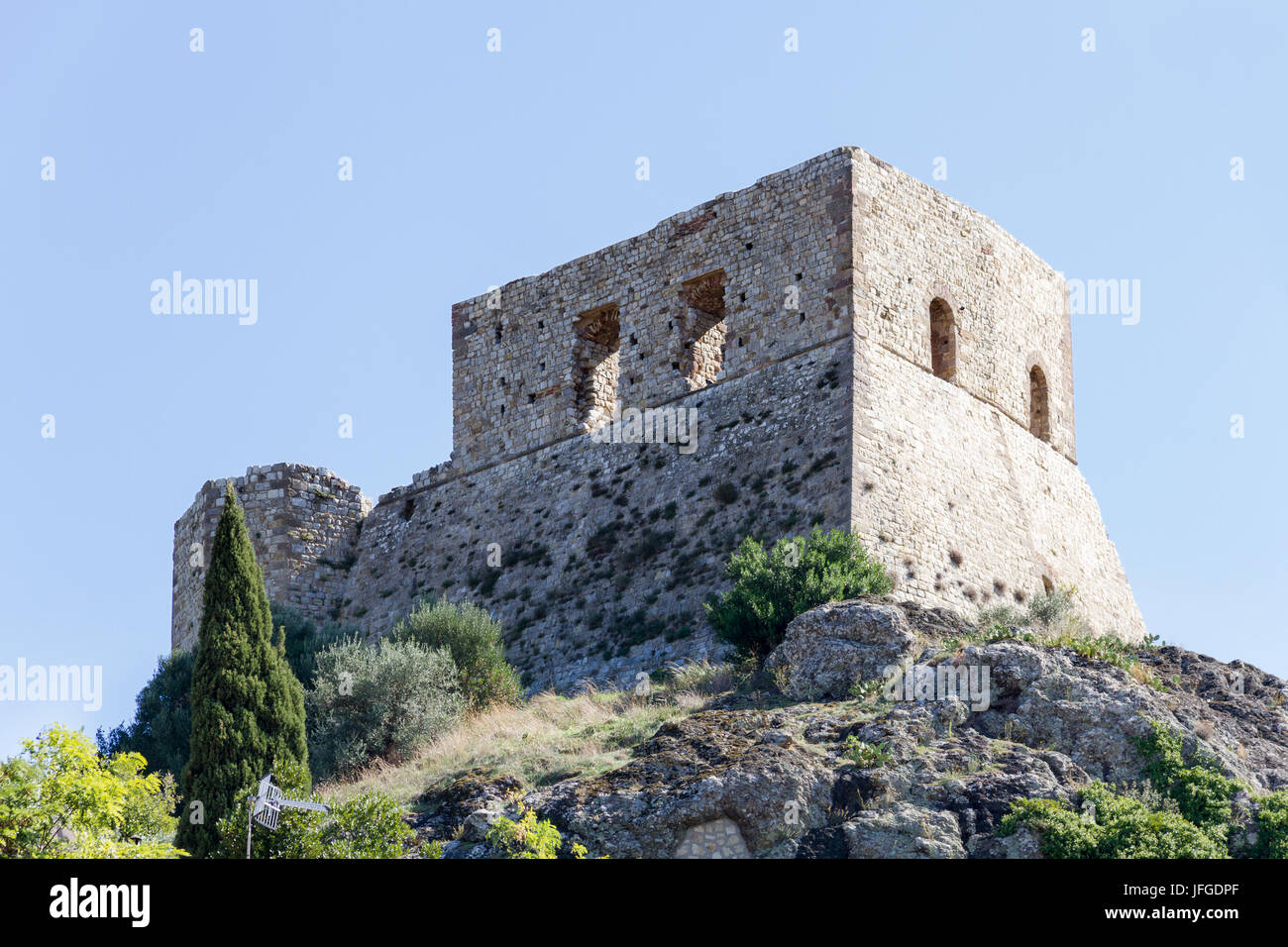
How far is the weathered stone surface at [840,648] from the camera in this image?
70.3ft

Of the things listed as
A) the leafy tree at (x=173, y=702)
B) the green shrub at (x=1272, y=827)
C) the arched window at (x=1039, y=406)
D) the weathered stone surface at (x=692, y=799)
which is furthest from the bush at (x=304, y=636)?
the green shrub at (x=1272, y=827)

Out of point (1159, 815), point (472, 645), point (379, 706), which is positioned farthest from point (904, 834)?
point (472, 645)

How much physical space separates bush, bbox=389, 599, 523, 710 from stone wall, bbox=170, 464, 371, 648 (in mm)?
5138

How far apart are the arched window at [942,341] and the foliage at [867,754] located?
11.3 meters

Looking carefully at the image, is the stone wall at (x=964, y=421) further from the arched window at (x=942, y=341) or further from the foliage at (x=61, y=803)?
the foliage at (x=61, y=803)

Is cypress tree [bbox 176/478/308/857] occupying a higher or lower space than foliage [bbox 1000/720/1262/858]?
higher

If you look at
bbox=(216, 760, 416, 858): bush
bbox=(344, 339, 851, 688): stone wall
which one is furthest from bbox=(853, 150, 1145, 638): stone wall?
bbox=(216, 760, 416, 858): bush

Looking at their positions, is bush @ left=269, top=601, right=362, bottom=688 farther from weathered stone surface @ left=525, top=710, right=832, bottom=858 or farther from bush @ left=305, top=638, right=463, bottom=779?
weathered stone surface @ left=525, top=710, right=832, bottom=858

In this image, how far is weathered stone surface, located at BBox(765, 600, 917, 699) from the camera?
70.3 ft

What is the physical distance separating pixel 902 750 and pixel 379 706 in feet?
26.7

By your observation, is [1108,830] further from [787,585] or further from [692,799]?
[787,585]

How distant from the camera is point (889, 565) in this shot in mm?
25641
